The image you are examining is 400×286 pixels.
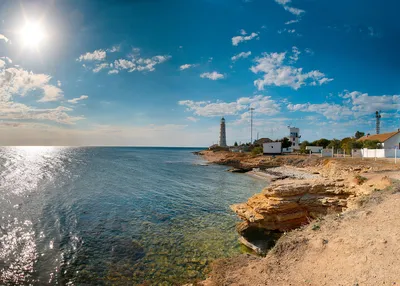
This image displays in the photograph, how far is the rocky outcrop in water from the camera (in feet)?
46.9

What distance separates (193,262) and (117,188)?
82.4ft

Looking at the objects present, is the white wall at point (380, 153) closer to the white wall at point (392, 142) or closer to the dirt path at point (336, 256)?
the white wall at point (392, 142)

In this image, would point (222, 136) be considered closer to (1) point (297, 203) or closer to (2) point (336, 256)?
(1) point (297, 203)

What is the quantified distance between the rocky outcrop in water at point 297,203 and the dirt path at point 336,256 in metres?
3.29

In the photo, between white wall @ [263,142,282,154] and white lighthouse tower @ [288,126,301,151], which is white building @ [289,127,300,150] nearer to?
white lighthouse tower @ [288,126,301,151]

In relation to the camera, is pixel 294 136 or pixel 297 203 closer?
pixel 297 203

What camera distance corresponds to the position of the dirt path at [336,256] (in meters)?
6.98

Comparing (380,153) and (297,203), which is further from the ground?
(380,153)

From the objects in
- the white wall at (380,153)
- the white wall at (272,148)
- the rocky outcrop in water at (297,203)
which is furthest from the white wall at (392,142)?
the rocky outcrop in water at (297,203)

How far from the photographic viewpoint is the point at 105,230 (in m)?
17.2

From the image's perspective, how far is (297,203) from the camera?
14.5 meters

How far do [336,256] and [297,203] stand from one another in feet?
21.9

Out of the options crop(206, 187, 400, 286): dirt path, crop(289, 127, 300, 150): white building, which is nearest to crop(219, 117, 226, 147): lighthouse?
crop(289, 127, 300, 150): white building

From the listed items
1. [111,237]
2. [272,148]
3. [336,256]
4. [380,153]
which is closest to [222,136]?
[272,148]
